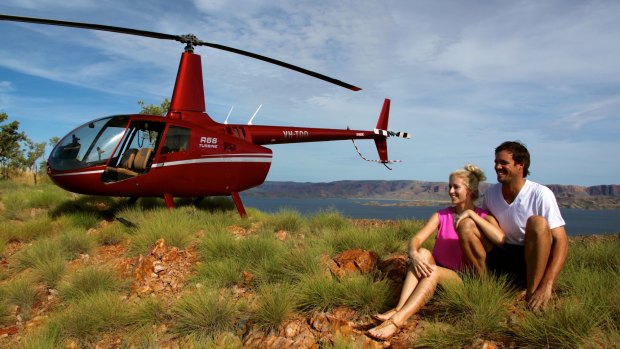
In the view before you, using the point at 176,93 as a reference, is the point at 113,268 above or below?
below

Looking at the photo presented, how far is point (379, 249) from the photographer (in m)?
5.93

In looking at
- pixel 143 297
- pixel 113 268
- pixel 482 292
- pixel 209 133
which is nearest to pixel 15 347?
pixel 143 297

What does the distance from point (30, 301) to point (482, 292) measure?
5.46m

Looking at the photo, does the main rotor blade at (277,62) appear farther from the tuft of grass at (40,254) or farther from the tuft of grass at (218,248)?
the tuft of grass at (40,254)

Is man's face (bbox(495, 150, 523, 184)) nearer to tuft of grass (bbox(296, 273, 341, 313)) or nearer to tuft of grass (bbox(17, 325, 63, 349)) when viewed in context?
tuft of grass (bbox(296, 273, 341, 313))

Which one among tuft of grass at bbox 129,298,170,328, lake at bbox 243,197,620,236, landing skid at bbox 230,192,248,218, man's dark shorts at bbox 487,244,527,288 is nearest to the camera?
man's dark shorts at bbox 487,244,527,288

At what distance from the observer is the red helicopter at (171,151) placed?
748cm

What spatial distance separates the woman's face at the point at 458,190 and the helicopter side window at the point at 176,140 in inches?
237

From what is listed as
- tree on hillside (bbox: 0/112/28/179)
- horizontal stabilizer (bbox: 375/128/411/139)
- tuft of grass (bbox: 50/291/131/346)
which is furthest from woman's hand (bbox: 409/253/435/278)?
tree on hillside (bbox: 0/112/28/179)

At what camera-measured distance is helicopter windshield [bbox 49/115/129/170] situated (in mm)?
7445

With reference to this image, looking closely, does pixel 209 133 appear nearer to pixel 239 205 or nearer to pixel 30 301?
pixel 239 205

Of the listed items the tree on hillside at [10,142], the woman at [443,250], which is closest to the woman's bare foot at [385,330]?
the woman at [443,250]

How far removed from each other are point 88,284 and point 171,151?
3.63 meters

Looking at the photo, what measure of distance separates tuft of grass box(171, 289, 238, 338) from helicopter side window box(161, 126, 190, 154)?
14.8 ft
